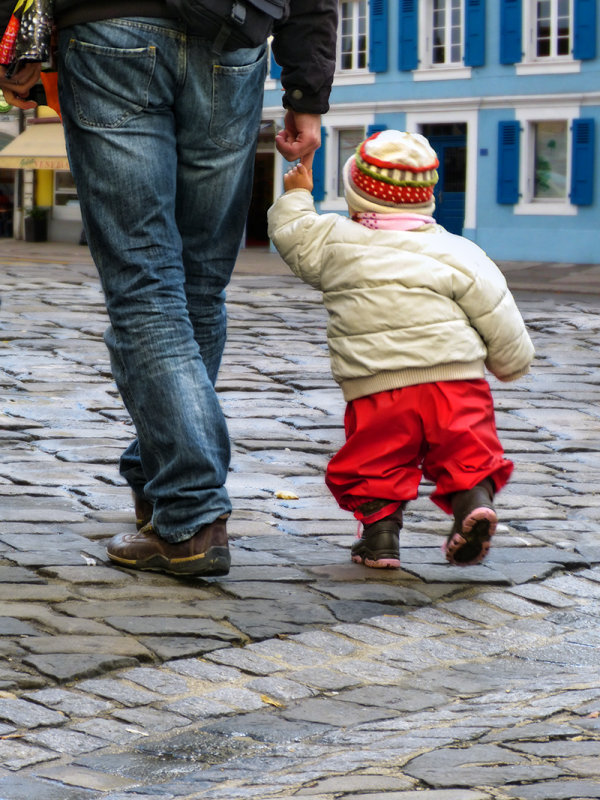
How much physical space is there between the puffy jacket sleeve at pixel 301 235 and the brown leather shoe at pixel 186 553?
33.0 inches

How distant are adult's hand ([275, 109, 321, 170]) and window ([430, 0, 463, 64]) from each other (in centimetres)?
2602

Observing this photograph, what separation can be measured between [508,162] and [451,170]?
196 centimetres

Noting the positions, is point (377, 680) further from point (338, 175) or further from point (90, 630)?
point (338, 175)

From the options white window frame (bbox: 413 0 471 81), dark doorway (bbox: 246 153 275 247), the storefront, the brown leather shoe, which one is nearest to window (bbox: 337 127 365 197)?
white window frame (bbox: 413 0 471 81)

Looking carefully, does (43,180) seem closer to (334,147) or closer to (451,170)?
(334,147)

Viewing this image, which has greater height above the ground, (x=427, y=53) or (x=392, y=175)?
(x=392, y=175)

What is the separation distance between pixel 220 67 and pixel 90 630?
137 centimetres

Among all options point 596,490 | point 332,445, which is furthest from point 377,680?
point 332,445

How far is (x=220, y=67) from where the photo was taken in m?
3.71

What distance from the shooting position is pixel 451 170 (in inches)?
1186

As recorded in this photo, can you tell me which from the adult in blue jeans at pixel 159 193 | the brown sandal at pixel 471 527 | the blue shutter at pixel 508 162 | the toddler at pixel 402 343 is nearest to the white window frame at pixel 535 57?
the blue shutter at pixel 508 162

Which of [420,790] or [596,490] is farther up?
[420,790]

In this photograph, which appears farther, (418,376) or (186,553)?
(418,376)

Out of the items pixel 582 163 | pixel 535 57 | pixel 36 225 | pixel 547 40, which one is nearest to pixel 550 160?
pixel 582 163
